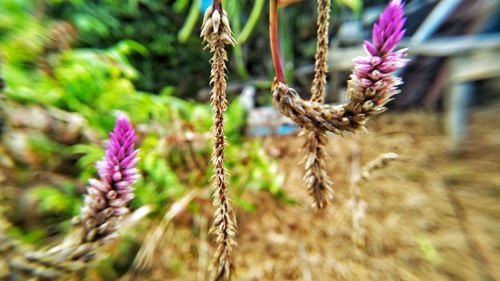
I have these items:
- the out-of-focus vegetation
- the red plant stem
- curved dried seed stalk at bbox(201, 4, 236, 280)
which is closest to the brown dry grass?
the out-of-focus vegetation

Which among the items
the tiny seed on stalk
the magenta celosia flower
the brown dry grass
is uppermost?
the tiny seed on stalk

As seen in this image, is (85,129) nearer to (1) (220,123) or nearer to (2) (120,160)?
(2) (120,160)

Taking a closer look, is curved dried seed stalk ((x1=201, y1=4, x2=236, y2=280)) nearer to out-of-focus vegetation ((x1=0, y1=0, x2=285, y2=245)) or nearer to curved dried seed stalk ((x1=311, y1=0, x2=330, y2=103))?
curved dried seed stalk ((x1=311, y1=0, x2=330, y2=103))

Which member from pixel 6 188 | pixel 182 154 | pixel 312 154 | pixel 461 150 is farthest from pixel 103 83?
pixel 461 150

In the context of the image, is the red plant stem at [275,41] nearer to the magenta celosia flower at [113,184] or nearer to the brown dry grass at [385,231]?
the magenta celosia flower at [113,184]

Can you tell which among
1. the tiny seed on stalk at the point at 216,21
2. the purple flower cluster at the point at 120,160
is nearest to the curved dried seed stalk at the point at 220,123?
the tiny seed on stalk at the point at 216,21

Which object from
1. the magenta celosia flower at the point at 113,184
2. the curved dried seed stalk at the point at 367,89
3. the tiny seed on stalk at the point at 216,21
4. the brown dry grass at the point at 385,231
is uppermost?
the tiny seed on stalk at the point at 216,21

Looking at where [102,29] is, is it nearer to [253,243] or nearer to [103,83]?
[103,83]

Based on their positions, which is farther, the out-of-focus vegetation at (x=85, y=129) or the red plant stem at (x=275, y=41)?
the out-of-focus vegetation at (x=85, y=129)
